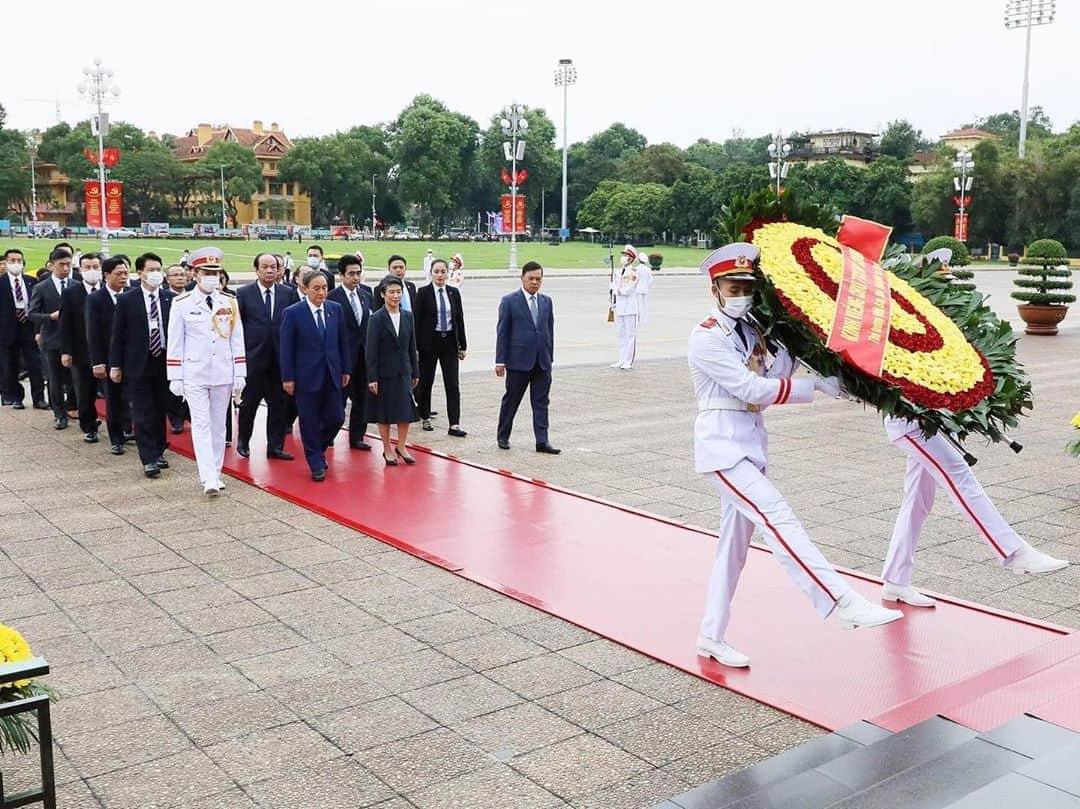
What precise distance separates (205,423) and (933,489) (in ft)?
17.4

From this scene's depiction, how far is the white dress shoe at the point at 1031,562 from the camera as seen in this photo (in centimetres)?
486

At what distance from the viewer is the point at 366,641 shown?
16.6 ft

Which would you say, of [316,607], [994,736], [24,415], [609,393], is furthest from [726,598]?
[24,415]

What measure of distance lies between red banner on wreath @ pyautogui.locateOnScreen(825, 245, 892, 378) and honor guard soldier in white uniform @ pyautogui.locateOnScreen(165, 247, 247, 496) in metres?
5.05

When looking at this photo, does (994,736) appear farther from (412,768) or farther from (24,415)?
(24,415)

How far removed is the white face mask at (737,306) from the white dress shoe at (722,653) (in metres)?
1.47

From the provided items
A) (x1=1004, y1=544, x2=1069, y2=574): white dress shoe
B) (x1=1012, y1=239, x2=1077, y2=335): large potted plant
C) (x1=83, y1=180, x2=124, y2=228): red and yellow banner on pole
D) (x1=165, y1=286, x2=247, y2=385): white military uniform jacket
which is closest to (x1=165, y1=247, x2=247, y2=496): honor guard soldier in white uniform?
(x1=165, y1=286, x2=247, y2=385): white military uniform jacket

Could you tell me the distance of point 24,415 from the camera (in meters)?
11.6

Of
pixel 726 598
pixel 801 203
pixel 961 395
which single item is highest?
pixel 801 203

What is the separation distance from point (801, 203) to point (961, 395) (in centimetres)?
119

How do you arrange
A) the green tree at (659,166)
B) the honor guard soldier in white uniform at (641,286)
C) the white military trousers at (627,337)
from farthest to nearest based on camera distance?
the green tree at (659,166)
the honor guard soldier in white uniform at (641,286)
the white military trousers at (627,337)

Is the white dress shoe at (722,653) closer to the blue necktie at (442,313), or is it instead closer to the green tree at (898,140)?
the blue necktie at (442,313)

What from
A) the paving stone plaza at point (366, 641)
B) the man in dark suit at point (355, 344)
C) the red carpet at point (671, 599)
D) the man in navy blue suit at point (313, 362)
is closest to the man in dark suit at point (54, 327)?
the paving stone plaza at point (366, 641)

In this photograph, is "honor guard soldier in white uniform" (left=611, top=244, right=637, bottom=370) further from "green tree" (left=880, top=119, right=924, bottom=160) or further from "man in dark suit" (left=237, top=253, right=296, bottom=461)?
"green tree" (left=880, top=119, right=924, bottom=160)
